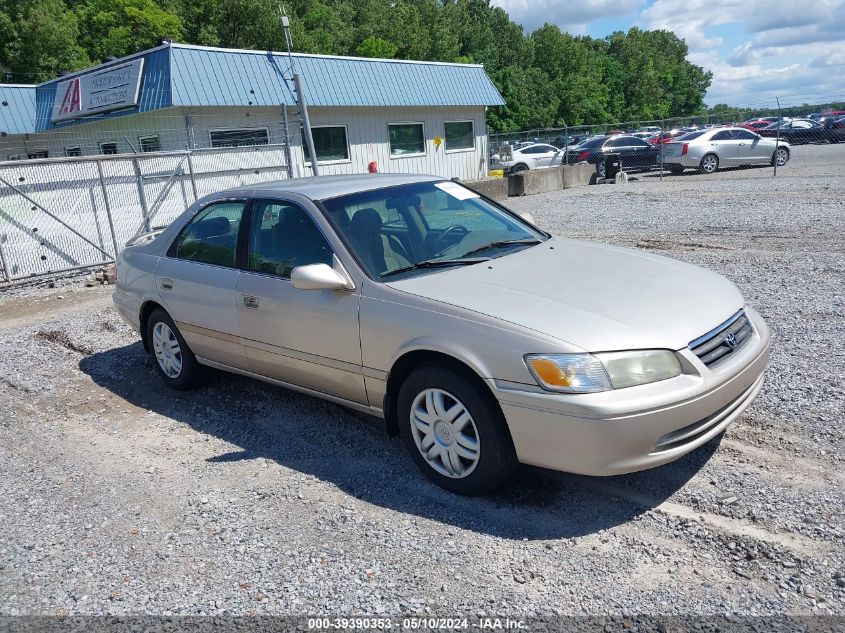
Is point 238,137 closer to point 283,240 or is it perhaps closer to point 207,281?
point 207,281

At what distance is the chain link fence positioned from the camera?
10555 mm

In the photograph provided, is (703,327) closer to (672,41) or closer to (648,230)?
(648,230)

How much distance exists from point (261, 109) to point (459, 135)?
8249 mm

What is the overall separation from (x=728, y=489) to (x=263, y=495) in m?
2.49

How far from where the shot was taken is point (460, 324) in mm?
3445

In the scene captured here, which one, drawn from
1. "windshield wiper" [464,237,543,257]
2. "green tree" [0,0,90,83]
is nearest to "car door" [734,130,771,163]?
"windshield wiper" [464,237,543,257]

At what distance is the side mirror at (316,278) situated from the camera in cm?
385

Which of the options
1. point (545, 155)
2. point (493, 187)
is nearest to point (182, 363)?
point (493, 187)

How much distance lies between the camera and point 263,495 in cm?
386

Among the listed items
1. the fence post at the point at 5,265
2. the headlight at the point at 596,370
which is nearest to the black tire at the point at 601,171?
the fence post at the point at 5,265

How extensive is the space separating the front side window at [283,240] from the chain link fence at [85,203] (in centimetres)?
757

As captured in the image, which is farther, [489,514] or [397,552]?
[489,514]

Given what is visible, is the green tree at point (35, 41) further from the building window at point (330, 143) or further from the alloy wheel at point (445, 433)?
the alloy wheel at point (445, 433)

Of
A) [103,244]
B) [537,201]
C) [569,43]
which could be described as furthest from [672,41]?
[103,244]
